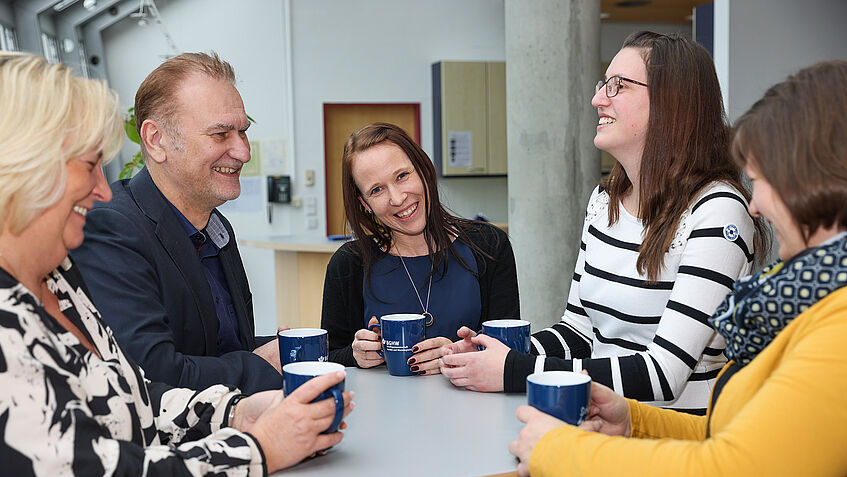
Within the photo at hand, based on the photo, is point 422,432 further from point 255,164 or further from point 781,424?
point 255,164

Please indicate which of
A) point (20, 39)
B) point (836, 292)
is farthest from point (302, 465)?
point (20, 39)

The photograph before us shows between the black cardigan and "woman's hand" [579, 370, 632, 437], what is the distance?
2.86 ft

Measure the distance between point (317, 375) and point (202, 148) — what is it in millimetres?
986

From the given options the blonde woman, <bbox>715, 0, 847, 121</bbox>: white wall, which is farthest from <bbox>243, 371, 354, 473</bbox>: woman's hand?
<bbox>715, 0, 847, 121</bbox>: white wall

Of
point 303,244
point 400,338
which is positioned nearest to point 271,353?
point 400,338

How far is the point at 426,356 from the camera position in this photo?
1.72 meters

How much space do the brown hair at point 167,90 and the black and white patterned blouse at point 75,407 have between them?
0.82 metres

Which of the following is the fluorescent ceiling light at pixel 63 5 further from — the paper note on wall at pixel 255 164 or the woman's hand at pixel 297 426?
the woman's hand at pixel 297 426

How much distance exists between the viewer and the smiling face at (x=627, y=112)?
1.74 meters

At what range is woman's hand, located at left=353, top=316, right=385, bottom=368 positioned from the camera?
1798 millimetres

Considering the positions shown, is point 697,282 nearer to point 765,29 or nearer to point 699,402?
point 699,402

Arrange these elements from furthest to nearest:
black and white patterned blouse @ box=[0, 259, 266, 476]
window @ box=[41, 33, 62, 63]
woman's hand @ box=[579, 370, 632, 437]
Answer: window @ box=[41, 33, 62, 63]
woman's hand @ box=[579, 370, 632, 437]
black and white patterned blouse @ box=[0, 259, 266, 476]

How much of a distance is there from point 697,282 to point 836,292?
528 millimetres

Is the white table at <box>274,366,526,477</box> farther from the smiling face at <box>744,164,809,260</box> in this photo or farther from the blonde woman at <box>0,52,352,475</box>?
the smiling face at <box>744,164,809,260</box>
